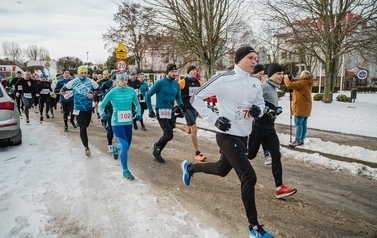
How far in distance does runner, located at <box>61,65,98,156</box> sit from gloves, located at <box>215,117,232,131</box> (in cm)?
423

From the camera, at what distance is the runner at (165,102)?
602cm

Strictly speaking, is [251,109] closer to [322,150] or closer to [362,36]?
[322,150]

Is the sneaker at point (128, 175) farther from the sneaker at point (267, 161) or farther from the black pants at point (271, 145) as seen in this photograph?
the sneaker at point (267, 161)

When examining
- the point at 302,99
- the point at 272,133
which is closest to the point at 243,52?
the point at 272,133

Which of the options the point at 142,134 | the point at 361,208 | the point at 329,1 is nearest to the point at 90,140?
the point at 142,134

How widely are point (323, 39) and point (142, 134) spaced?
15355mm

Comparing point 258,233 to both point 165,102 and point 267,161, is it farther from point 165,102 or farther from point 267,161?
point 165,102

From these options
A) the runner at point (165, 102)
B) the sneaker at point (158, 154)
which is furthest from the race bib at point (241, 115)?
the sneaker at point (158, 154)

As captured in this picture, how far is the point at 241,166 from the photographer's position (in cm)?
312

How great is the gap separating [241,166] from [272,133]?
1581 mm

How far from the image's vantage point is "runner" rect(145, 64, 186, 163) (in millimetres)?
6020

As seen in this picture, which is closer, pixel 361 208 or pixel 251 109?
pixel 251 109

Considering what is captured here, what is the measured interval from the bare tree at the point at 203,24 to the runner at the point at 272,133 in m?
11.9

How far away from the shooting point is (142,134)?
9.46 m
